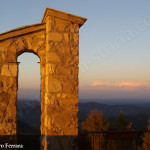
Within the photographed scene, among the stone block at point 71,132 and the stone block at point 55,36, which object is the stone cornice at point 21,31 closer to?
the stone block at point 55,36

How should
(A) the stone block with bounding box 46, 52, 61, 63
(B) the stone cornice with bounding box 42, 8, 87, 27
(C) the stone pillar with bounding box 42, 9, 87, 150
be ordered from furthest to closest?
(B) the stone cornice with bounding box 42, 8, 87, 27
(A) the stone block with bounding box 46, 52, 61, 63
(C) the stone pillar with bounding box 42, 9, 87, 150

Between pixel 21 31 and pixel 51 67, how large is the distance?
1.21 meters

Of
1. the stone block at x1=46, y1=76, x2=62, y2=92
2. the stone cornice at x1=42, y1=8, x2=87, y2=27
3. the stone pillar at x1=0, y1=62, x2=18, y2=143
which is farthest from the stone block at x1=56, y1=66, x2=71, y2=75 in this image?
the stone cornice at x1=42, y1=8, x2=87, y2=27

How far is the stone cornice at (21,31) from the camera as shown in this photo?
14.9 ft

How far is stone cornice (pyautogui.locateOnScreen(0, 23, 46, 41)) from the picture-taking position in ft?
14.9

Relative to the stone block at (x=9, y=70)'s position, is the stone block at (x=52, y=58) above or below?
above

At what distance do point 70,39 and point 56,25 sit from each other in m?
0.49

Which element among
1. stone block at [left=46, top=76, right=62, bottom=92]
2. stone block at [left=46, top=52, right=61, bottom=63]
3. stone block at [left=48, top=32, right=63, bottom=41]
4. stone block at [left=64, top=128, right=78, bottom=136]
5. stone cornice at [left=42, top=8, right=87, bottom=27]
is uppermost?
stone cornice at [left=42, top=8, right=87, bottom=27]

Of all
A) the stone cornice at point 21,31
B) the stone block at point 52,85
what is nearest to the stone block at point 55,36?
the stone cornice at point 21,31

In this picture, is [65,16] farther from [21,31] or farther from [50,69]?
[50,69]

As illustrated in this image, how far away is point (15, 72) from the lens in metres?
4.58

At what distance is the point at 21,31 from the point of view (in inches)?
183

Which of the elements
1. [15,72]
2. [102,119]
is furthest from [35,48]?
[102,119]

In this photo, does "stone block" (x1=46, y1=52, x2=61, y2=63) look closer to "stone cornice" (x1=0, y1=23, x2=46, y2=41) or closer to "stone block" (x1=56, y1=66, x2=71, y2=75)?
"stone block" (x1=56, y1=66, x2=71, y2=75)
